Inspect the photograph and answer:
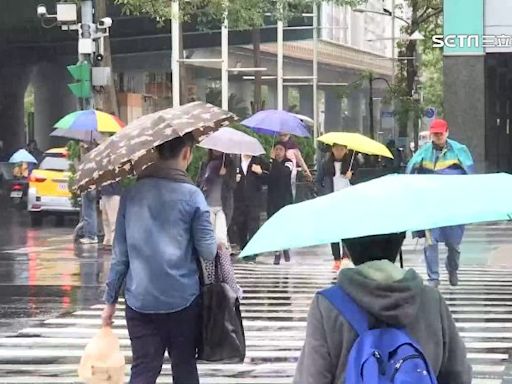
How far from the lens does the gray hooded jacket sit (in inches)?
136

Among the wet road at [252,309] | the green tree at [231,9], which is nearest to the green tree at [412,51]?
the green tree at [231,9]

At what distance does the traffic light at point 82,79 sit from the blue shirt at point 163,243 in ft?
49.0

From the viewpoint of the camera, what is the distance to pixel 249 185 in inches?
685

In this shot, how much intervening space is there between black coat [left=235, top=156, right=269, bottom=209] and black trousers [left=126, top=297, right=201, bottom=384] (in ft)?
37.4

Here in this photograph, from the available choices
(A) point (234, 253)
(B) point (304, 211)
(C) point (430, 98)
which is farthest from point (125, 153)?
(C) point (430, 98)

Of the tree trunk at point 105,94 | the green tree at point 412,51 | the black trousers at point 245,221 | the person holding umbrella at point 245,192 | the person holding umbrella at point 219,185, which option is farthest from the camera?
the green tree at point 412,51

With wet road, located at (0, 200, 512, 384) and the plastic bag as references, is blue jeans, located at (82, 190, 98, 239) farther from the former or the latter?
the plastic bag

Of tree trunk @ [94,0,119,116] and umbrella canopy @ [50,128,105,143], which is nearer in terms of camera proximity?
umbrella canopy @ [50,128,105,143]

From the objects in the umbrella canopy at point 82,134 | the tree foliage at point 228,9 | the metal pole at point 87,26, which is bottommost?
the umbrella canopy at point 82,134

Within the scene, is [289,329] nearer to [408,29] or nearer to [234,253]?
[234,253]

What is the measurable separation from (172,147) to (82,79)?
1508cm

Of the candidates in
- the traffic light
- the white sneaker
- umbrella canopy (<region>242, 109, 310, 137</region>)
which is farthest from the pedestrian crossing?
the traffic light

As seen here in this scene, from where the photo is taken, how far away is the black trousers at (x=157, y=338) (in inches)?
225

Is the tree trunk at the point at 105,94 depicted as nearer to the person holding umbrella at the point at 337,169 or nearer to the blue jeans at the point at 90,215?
the blue jeans at the point at 90,215
